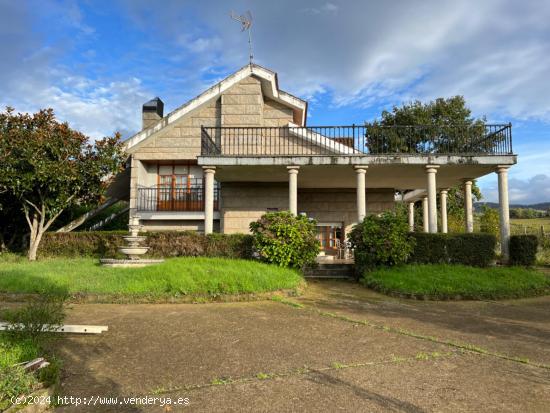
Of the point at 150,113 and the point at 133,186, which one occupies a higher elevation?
the point at 150,113

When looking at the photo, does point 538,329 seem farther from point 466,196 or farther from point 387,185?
point 387,185

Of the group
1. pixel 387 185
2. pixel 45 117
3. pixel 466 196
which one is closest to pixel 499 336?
pixel 466 196

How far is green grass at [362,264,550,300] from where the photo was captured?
8.70 meters

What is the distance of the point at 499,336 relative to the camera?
5.43m

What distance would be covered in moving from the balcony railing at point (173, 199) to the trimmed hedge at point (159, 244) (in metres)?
3.80

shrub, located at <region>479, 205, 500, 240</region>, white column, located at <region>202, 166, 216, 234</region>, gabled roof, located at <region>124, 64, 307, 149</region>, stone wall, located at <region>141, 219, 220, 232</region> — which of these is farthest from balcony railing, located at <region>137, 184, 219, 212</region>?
shrub, located at <region>479, 205, 500, 240</region>

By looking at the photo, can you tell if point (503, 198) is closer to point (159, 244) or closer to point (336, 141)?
point (336, 141)

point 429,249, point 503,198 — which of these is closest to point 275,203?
point 429,249

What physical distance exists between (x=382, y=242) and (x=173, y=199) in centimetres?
995

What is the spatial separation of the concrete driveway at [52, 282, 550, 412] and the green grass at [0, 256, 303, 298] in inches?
35.3

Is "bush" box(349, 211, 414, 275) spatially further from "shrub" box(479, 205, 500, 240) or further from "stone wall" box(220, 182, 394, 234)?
"shrub" box(479, 205, 500, 240)

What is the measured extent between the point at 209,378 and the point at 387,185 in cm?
1480

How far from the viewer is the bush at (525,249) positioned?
11.7 m

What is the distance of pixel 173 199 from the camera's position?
17203mm
